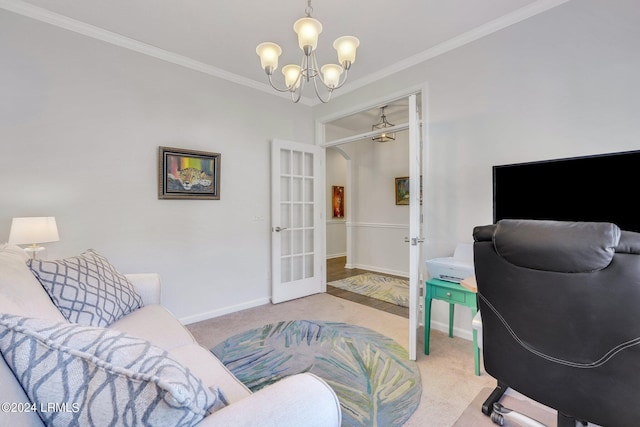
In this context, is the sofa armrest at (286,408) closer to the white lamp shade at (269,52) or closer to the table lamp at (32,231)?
the white lamp shade at (269,52)

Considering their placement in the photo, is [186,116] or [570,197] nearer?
[570,197]

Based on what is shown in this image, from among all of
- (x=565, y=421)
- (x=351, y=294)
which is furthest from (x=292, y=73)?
(x=351, y=294)

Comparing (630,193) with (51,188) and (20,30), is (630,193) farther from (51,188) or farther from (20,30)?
(20,30)

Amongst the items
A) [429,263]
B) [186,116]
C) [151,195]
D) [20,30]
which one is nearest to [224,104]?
[186,116]

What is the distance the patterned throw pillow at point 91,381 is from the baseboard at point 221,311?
97.1 inches

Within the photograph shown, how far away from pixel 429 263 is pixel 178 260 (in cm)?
242

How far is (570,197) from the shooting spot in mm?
1813

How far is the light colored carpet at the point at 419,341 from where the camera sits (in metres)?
1.67

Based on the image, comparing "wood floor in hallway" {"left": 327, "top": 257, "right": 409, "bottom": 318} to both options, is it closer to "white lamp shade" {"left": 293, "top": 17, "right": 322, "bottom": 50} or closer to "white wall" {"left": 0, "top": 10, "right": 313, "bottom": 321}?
"white wall" {"left": 0, "top": 10, "right": 313, "bottom": 321}

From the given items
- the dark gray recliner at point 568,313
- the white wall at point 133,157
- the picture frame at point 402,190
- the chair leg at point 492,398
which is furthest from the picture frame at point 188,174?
the picture frame at point 402,190

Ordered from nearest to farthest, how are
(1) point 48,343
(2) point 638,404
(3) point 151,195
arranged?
1. (1) point 48,343
2. (2) point 638,404
3. (3) point 151,195

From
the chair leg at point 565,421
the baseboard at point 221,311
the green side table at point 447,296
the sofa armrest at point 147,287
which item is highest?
the sofa armrest at point 147,287

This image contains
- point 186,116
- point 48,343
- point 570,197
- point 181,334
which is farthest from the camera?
point 186,116

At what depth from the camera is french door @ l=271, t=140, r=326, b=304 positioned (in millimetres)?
3545
